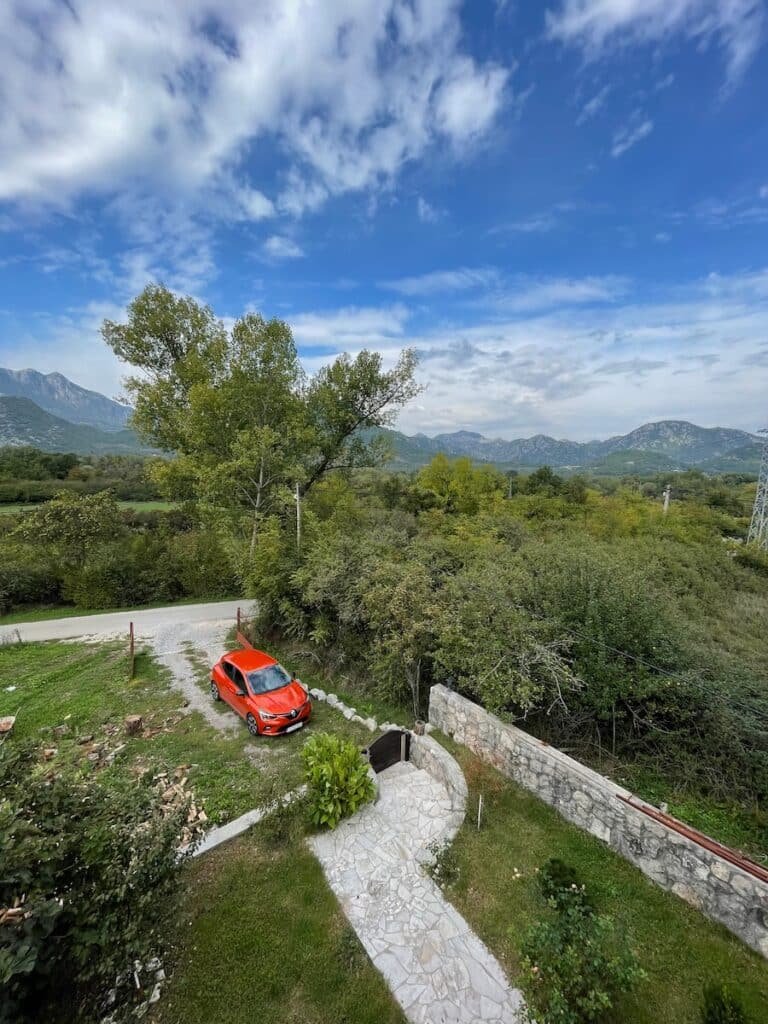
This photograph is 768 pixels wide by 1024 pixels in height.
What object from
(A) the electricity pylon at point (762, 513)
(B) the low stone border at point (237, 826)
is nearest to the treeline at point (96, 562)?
(B) the low stone border at point (237, 826)

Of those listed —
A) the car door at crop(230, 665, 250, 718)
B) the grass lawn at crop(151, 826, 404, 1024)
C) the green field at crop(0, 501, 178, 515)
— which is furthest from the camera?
the green field at crop(0, 501, 178, 515)

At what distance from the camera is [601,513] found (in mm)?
21547

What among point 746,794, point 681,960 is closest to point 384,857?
point 681,960

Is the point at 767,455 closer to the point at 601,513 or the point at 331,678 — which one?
the point at 601,513

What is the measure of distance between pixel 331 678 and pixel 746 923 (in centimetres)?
805

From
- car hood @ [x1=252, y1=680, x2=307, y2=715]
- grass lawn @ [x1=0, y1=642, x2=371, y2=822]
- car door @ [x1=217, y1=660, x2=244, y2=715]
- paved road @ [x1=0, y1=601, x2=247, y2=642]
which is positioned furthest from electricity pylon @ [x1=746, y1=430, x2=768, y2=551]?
paved road @ [x1=0, y1=601, x2=247, y2=642]

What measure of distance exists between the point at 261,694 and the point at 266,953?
434 centimetres

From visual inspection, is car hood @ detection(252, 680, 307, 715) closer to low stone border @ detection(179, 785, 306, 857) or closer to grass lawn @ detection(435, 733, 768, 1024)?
low stone border @ detection(179, 785, 306, 857)

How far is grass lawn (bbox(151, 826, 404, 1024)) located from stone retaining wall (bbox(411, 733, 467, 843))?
186 centimetres

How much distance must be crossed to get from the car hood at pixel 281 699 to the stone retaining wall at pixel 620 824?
9.98ft

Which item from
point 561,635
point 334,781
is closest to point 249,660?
point 334,781

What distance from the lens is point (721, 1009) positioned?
3.15 metres

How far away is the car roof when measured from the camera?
28.3 ft

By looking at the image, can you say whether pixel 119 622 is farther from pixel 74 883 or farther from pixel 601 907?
pixel 601 907
